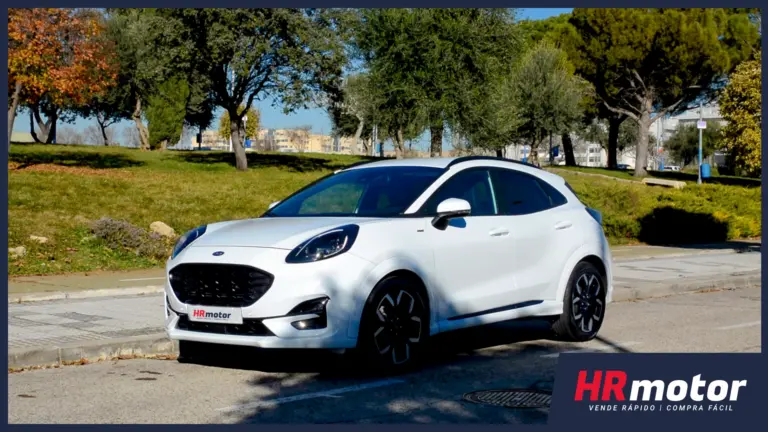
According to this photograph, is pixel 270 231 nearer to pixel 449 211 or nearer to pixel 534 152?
pixel 449 211

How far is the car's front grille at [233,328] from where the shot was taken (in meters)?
7.42

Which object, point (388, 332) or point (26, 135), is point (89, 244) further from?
point (26, 135)

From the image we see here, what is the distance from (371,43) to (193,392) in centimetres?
3147

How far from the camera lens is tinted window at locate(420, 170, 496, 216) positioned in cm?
855

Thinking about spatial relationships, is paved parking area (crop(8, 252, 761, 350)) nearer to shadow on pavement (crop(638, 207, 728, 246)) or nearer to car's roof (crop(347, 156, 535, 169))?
car's roof (crop(347, 156, 535, 169))

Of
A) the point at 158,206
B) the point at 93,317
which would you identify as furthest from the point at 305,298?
the point at 158,206

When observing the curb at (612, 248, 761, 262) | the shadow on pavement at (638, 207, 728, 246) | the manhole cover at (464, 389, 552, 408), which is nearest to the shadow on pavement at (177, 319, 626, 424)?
the manhole cover at (464, 389, 552, 408)

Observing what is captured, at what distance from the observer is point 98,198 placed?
71.8 feet

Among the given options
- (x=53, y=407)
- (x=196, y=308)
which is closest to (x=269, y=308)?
(x=196, y=308)

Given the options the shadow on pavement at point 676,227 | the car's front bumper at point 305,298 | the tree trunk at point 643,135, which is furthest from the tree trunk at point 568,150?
the car's front bumper at point 305,298

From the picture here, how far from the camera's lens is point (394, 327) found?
25.3 ft

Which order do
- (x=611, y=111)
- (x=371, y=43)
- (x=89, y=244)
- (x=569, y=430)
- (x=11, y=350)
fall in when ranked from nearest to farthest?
1. (x=569, y=430)
2. (x=11, y=350)
3. (x=89, y=244)
4. (x=371, y=43)
5. (x=611, y=111)

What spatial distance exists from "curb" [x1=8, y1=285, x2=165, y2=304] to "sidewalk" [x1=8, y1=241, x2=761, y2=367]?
22cm

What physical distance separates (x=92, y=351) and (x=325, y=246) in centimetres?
249
